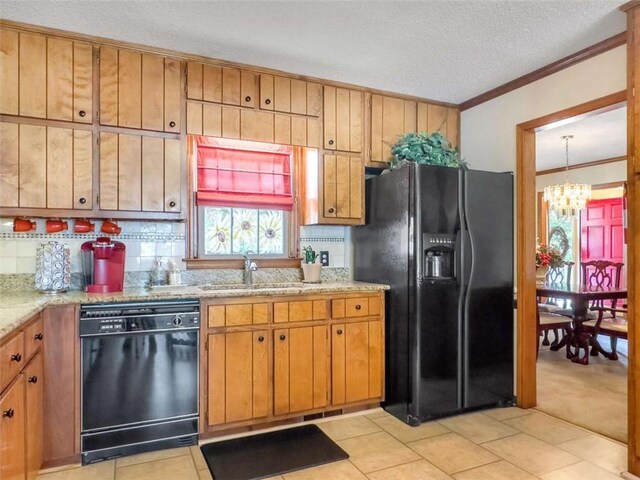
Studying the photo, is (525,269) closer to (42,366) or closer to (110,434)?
(110,434)

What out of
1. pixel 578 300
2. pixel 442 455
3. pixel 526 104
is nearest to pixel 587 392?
pixel 578 300

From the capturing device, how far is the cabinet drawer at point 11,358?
1552 millimetres

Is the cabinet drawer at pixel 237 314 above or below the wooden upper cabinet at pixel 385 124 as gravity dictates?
below

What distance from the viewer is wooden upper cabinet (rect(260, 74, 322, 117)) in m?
3.07

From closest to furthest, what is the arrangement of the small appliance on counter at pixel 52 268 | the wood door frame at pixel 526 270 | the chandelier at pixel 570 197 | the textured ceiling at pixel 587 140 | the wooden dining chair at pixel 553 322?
1. the small appliance on counter at pixel 52 268
2. the wood door frame at pixel 526 270
3. the textured ceiling at pixel 587 140
4. the wooden dining chair at pixel 553 322
5. the chandelier at pixel 570 197

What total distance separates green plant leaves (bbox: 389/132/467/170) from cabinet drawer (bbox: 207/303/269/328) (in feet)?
4.78

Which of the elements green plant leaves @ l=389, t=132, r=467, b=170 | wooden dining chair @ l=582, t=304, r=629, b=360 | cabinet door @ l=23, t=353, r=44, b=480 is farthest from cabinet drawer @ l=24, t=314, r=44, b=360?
wooden dining chair @ l=582, t=304, r=629, b=360

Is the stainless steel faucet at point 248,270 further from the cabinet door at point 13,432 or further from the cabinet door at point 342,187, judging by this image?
the cabinet door at point 13,432

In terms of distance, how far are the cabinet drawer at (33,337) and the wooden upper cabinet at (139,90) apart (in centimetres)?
130

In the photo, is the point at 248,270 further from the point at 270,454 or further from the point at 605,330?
the point at 605,330

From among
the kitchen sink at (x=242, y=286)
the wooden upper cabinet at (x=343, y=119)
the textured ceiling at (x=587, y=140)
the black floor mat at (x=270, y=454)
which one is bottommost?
the black floor mat at (x=270, y=454)

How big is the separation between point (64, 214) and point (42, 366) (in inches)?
36.1

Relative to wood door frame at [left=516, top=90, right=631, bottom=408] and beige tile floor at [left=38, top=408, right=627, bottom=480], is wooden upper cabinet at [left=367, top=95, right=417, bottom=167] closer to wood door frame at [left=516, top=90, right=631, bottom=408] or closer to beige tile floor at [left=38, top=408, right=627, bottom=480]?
wood door frame at [left=516, top=90, right=631, bottom=408]

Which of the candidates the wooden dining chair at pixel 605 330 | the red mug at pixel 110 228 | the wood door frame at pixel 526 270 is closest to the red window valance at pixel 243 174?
the red mug at pixel 110 228
